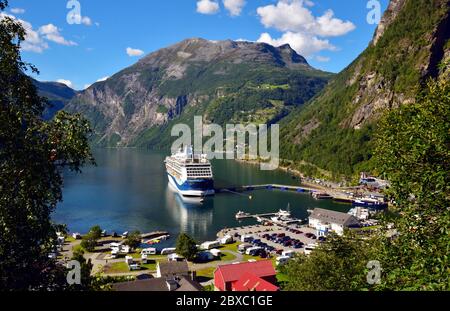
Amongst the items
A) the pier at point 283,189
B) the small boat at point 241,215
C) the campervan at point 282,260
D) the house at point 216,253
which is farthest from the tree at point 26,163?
the pier at point 283,189

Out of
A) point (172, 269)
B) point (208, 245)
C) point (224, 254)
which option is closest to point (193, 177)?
point (208, 245)

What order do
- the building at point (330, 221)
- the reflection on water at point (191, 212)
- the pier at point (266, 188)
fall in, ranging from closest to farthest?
the building at point (330, 221), the reflection on water at point (191, 212), the pier at point (266, 188)

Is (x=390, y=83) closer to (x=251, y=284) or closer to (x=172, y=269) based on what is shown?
(x=172, y=269)

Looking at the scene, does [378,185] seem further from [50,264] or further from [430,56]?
[50,264]

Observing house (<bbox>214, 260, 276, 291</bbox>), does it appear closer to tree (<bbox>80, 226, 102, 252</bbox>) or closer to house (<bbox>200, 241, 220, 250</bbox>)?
house (<bbox>200, 241, 220, 250</bbox>)

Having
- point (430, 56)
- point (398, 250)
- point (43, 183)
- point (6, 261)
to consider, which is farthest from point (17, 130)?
point (430, 56)

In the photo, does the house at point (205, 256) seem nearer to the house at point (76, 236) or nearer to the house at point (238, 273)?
the house at point (238, 273)
